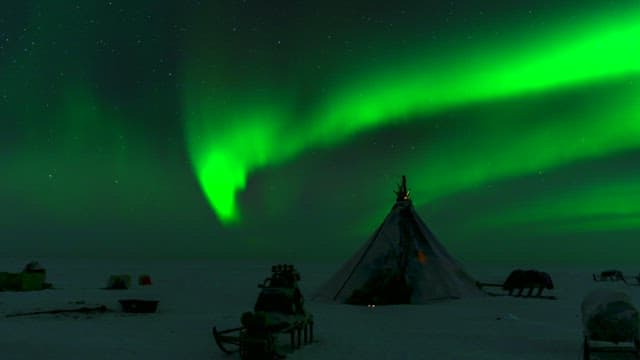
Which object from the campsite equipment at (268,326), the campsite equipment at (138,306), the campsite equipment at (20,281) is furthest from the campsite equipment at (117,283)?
the campsite equipment at (268,326)

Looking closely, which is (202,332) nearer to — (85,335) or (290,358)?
(85,335)

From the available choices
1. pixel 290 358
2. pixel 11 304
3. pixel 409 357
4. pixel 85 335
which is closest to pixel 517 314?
pixel 409 357

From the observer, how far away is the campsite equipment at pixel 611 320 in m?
15.2

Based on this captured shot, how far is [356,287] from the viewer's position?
32688mm

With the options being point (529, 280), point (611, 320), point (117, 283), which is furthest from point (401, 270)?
point (117, 283)

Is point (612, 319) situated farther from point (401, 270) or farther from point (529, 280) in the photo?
point (529, 280)

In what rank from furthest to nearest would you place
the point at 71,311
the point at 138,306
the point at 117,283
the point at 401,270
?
the point at 117,283
the point at 401,270
the point at 138,306
the point at 71,311

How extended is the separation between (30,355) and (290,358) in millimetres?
6363

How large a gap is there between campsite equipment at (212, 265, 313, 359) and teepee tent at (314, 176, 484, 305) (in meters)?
11.0

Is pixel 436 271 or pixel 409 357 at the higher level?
pixel 436 271

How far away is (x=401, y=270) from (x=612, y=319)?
17.1 metres

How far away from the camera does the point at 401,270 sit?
1264 inches

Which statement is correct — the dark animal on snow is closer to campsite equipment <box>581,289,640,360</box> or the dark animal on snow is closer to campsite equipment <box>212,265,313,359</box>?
campsite equipment <box>212,265,313,359</box>

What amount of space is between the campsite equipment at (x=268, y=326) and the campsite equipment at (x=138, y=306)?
8794 mm
